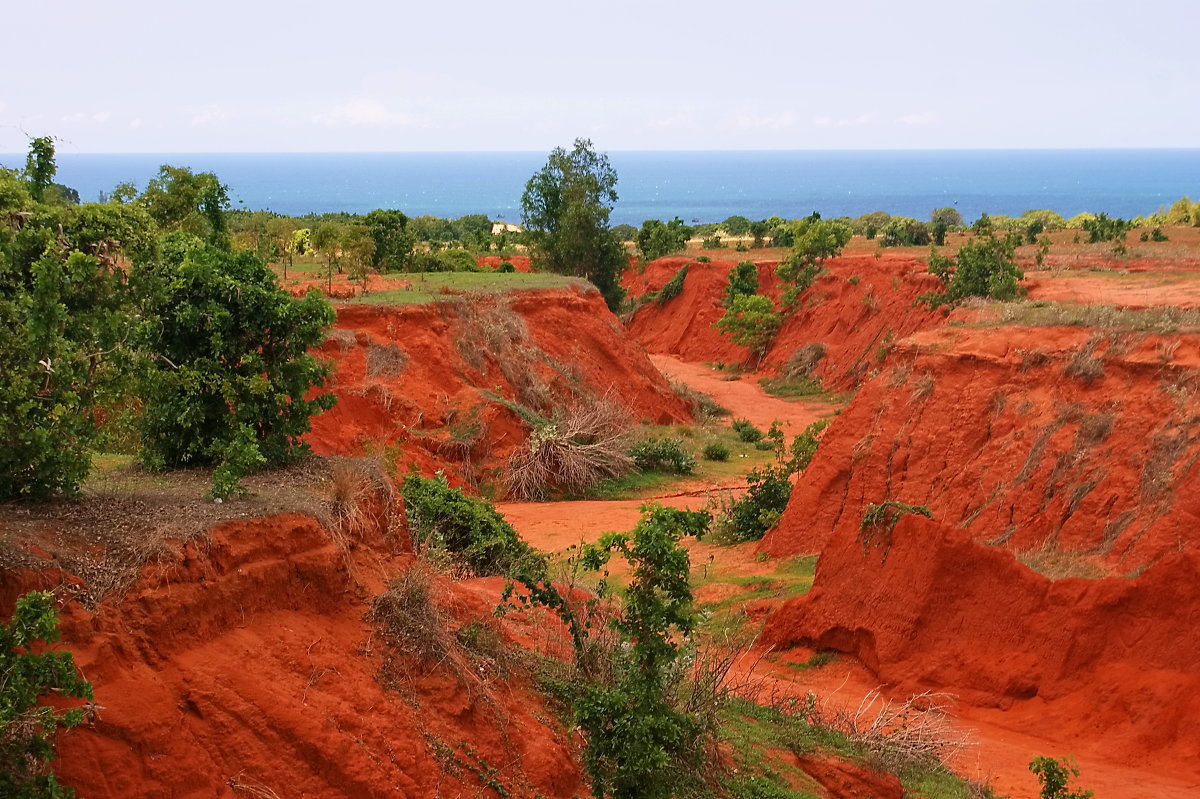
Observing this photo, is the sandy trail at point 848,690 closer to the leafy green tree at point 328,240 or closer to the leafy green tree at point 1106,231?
the leafy green tree at point 328,240

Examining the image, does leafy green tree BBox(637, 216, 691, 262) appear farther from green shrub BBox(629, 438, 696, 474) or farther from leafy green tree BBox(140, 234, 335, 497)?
leafy green tree BBox(140, 234, 335, 497)

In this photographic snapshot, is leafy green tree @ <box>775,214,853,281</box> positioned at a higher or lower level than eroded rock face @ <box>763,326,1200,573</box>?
higher

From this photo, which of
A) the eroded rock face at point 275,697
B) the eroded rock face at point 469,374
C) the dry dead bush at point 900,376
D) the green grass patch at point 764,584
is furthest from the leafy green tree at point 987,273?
the eroded rock face at point 275,697

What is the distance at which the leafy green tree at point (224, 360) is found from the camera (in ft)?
31.0

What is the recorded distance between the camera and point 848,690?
11336mm

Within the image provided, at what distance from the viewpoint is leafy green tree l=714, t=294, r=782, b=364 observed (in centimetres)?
3538

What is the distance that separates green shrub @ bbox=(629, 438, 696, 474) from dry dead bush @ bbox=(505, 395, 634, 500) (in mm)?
331

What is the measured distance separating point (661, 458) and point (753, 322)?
14362 mm

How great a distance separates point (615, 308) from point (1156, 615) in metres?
28.6

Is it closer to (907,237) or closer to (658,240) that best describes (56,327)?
(658,240)

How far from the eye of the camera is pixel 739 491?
19.9 metres

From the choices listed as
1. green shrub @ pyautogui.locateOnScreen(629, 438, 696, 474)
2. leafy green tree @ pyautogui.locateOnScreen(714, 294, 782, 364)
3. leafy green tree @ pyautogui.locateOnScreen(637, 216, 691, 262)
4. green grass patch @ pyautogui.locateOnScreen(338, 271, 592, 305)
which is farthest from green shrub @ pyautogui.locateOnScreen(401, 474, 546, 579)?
leafy green tree @ pyautogui.locateOnScreen(637, 216, 691, 262)

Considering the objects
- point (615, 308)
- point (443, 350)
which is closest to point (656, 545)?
point (443, 350)

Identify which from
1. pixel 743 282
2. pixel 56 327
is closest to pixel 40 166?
pixel 56 327
